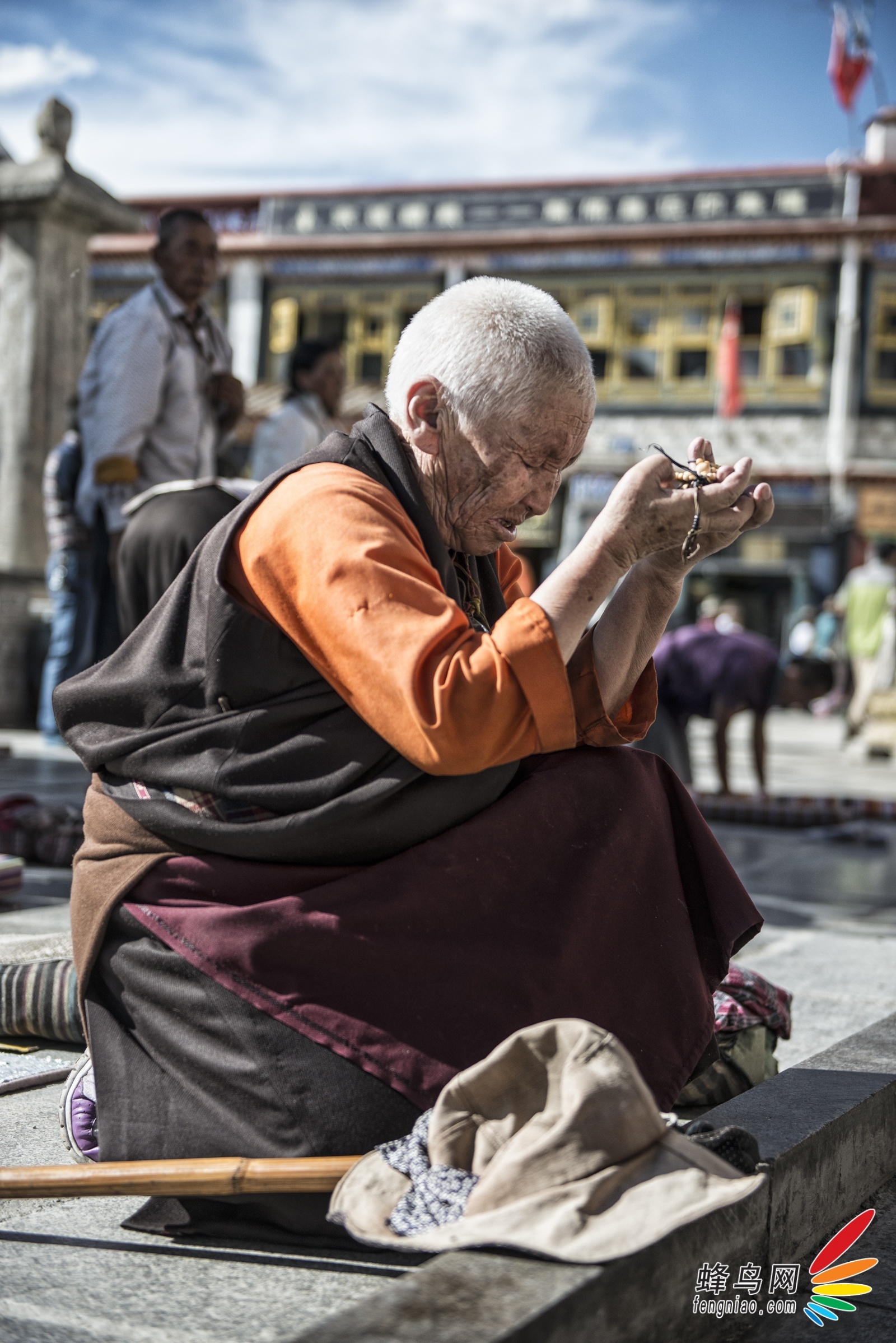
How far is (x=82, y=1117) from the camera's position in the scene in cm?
192

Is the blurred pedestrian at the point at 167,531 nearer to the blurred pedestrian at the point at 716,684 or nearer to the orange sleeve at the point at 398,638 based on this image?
the orange sleeve at the point at 398,638

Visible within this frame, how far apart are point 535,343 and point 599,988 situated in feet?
2.77

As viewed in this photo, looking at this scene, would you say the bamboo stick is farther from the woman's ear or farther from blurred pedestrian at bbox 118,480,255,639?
blurred pedestrian at bbox 118,480,255,639

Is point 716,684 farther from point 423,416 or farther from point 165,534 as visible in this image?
point 423,416

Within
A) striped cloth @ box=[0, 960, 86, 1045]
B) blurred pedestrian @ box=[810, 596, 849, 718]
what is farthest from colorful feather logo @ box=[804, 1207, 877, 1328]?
blurred pedestrian @ box=[810, 596, 849, 718]

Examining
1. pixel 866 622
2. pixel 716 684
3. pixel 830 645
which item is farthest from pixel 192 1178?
pixel 830 645

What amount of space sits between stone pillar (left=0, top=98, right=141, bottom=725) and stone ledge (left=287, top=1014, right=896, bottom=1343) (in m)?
6.85

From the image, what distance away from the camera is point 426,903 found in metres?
1.71

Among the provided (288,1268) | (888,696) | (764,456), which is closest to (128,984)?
(288,1268)

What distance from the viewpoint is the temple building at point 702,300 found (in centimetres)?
2253

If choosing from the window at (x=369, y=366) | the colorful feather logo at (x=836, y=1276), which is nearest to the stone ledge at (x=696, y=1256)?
the colorful feather logo at (x=836, y=1276)

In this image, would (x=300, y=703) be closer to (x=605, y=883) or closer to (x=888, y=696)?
(x=605, y=883)

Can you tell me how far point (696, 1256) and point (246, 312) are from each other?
2543 cm

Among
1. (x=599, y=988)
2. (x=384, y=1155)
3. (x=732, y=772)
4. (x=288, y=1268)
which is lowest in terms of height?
(x=732, y=772)
